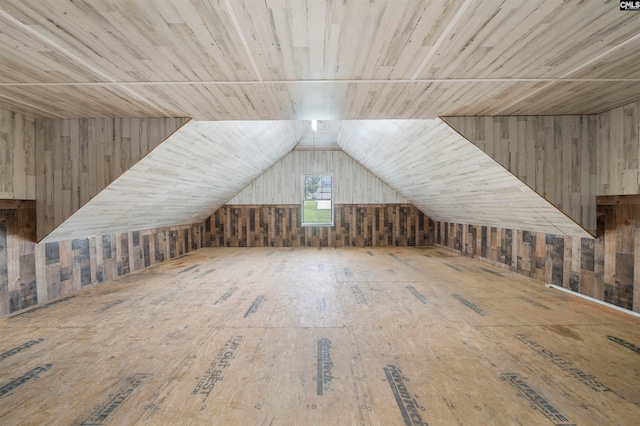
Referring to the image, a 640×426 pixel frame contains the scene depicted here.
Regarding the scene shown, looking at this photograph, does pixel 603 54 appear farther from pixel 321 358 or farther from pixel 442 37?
pixel 321 358

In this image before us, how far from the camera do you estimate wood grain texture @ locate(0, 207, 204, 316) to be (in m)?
3.29

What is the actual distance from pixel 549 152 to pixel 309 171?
606 centimetres

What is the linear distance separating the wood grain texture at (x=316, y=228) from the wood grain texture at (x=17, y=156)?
5.28m

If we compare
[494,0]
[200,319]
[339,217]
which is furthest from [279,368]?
[339,217]

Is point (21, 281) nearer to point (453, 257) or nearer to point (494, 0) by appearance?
point (494, 0)

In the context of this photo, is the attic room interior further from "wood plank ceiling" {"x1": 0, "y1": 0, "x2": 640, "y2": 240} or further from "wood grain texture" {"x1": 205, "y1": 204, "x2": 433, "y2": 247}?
"wood grain texture" {"x1": 205, "y1": 204, "x2": 433, "y2": 247}

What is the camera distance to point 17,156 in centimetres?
328

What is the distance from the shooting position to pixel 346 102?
3.08 m

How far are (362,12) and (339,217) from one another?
7.15 metres

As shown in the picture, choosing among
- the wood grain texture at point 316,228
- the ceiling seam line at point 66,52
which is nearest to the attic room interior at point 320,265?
the ceiling seam line at point 66,52

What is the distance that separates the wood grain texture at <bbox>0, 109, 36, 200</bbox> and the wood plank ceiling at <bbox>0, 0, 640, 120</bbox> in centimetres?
19

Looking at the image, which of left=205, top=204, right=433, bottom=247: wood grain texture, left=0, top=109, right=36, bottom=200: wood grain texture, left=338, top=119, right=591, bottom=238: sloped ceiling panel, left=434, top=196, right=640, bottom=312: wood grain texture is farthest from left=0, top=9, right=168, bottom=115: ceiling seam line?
left=205, top=204, right=433, bottom=247: wood grain texture

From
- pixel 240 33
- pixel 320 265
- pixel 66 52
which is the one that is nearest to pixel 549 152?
pixel 240 33

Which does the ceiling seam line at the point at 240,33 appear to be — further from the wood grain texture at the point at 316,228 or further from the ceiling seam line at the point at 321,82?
the wood grain texture at the point at 316,228
